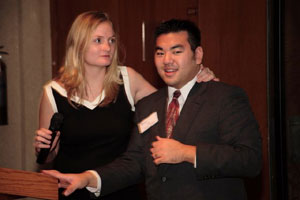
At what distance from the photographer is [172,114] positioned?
203 cm

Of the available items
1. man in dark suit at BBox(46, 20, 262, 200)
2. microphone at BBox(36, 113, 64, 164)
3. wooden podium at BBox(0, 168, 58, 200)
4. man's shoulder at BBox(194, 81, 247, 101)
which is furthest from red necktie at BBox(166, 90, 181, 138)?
wooden podium at BBox(0, 168, 58, 200)

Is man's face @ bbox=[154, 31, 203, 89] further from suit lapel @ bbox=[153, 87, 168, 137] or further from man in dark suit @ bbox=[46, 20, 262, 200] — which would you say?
suit lapel @ bbox=[153, 87, 168, 137]

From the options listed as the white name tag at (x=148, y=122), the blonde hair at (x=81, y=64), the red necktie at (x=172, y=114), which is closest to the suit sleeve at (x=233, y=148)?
the red necktie at (x=172, y=114)

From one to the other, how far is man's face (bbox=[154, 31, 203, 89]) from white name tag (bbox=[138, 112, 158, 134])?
7.8 inches

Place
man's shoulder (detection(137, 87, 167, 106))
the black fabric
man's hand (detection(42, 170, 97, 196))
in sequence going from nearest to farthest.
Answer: man's hand (detection(42, 170, 97, 196)) → man's shoulder (detection(137, 87, 167, 106)) → the black fabric

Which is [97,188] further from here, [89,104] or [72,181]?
[89,104]

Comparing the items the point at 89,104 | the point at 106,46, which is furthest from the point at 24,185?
the point at 106,46

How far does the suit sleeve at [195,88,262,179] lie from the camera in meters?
1.71

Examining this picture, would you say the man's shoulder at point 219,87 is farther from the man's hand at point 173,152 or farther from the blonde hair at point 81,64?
the blonde hair at point 81,64

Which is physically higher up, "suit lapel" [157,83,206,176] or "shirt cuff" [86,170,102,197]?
"suit lapel" [157,83,206,176]

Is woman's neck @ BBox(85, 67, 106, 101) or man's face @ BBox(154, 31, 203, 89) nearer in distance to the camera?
man's face @ BBox(154, 31, 203, 89)

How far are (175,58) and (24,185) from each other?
992 millimetres

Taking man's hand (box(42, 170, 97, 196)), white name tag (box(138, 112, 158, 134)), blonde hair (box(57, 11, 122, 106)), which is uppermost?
blonde hair (box(57, 11, 122, 106))

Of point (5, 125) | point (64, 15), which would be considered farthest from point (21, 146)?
point (64, 15)
